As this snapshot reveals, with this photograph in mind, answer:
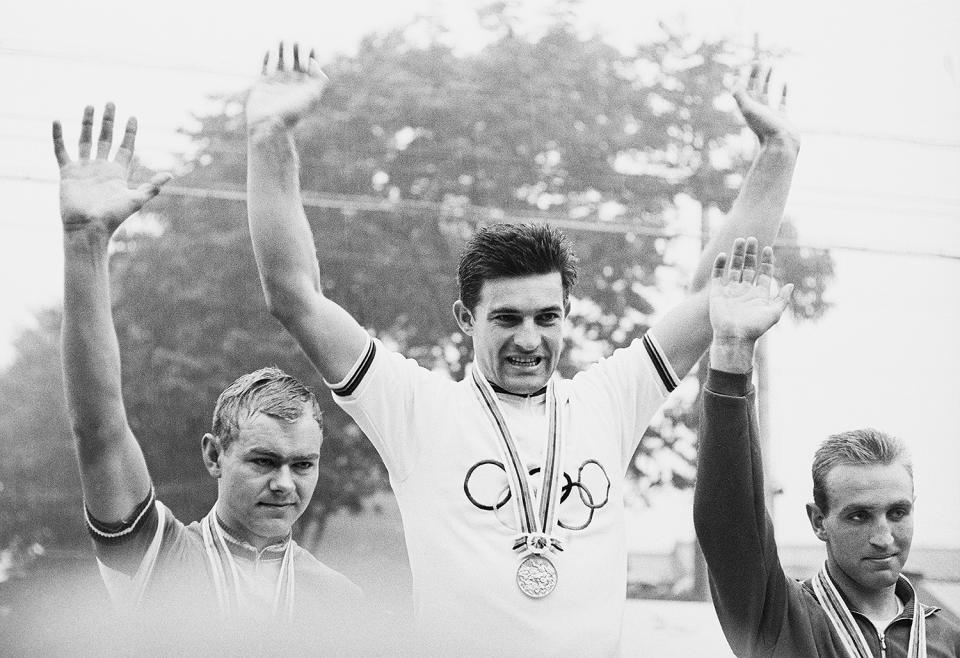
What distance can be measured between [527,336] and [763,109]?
2.88 ft

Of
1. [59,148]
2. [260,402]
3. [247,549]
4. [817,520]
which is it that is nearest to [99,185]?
[59,148]

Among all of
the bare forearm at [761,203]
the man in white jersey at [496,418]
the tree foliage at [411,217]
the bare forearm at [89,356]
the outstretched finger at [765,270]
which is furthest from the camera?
the tree foliage at [411,217]

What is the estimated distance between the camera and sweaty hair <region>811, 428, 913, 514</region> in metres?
2.73

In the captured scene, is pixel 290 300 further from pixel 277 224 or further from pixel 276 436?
pixel 276 436

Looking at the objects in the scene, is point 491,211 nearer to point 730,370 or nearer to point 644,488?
point 644,488

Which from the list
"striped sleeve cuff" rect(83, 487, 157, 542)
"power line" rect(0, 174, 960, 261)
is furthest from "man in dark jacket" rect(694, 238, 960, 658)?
"power line" rect(0, 174, 960, 261)

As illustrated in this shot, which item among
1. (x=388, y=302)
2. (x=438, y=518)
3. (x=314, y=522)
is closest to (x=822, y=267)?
(x=388, y=302)

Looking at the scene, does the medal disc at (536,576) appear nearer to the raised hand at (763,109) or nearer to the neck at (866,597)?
the neck at (866,597)

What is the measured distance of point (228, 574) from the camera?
8.13 feet

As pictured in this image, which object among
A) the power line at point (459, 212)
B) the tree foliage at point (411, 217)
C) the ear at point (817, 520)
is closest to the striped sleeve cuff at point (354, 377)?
the ear at point (817, 520)

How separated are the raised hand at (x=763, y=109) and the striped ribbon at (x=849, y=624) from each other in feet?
3.33

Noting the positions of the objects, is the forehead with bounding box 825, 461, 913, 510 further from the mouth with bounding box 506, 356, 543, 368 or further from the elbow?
the elbow

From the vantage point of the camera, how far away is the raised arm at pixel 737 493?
2438 mm

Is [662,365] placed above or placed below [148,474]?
above
